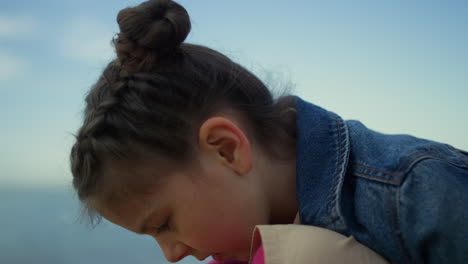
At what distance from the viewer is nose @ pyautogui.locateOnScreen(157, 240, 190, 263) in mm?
804

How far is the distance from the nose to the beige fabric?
0.62 ft

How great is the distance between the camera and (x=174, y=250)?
2.67ft

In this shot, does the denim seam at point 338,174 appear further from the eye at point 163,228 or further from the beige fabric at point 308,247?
the eye at point 163,228

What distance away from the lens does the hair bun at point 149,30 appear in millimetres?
755

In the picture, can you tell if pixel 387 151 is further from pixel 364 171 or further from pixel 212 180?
pixel 212 180

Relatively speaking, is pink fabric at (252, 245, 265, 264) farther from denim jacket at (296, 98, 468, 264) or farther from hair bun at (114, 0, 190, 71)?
hair bun at (114, 0, 190, 71)

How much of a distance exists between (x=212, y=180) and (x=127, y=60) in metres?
0.25

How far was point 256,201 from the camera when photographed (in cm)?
78

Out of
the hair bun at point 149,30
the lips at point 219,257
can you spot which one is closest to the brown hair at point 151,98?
the hair bun at point 149,30

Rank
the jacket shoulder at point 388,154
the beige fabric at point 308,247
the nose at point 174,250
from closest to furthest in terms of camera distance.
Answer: the beige fabric at point 308,247, the jacket shoulder at point 388,154, the nose at point 174,250

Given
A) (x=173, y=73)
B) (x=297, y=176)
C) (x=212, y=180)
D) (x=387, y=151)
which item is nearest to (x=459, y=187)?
(x=387, y=151)

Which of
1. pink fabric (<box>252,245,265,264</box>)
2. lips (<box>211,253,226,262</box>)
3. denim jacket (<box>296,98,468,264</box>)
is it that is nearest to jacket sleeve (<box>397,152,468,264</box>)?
denim jacket (<box>296,98,468,264</box>)

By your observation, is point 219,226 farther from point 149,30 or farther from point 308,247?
point 149,30

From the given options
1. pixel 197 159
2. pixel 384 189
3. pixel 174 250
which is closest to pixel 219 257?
pixel 174 250
